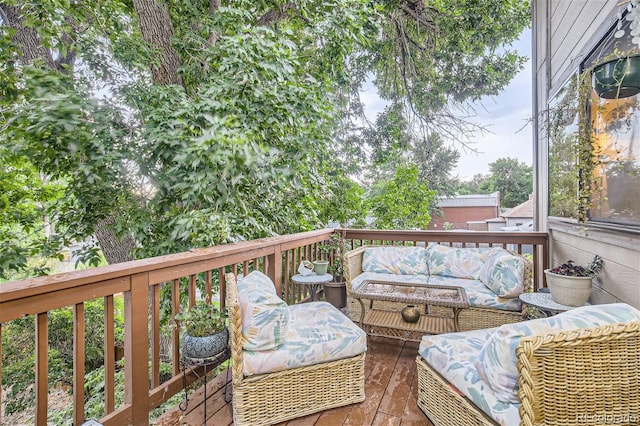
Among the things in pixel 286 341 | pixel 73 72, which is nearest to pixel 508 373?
pixel 286 341

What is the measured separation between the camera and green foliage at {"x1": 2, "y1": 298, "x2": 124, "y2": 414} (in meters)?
3.77

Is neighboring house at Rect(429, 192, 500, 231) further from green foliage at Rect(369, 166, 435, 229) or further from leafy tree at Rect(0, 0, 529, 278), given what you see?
leafy tree at Rect(0, 0, 529, 278)

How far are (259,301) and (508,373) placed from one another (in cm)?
118

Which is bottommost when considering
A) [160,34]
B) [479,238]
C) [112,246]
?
[112,246]

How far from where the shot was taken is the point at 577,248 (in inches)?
92.2

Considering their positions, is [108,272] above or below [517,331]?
above

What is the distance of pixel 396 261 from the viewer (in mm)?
3383

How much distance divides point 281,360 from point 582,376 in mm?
1305

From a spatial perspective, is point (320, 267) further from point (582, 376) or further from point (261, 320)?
point (582, 376)

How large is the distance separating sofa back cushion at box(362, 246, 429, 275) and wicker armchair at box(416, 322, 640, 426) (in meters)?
2.27

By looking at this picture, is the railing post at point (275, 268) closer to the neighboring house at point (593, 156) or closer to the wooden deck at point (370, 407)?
the wooden deck at point (370, 407)

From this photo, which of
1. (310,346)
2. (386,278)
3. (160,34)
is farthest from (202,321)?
(160,34)

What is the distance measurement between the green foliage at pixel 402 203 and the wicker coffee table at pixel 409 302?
3.01 meters

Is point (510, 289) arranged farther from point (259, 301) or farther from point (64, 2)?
point (64, 2)
